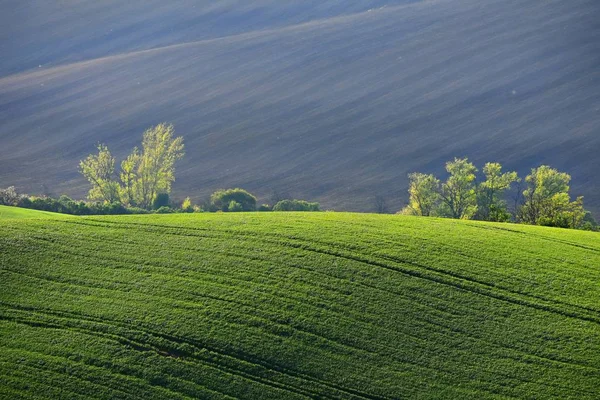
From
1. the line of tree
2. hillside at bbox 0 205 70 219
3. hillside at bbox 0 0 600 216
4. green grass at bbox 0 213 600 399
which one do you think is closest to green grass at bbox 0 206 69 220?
hillside at bbox 0 205 70 219

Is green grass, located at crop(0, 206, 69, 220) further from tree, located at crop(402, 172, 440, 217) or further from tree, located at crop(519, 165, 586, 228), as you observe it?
tree, located at crop(402, 172, 440, 217)

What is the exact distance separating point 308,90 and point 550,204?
72.9 m

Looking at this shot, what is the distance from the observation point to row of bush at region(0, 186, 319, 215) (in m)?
61.3

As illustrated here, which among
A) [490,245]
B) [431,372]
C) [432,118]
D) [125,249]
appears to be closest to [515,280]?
[490,245]

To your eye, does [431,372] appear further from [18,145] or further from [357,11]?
[357,11]

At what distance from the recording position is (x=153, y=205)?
80.4 meters

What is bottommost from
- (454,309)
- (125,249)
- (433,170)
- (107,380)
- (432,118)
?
(107,380)

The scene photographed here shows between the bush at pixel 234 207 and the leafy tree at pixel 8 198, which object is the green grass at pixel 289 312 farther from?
the bush at pixel 234 207

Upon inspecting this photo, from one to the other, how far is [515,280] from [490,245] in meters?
4.06

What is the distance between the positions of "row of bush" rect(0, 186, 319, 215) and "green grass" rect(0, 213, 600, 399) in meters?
25.9

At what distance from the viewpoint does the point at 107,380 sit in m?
23.4

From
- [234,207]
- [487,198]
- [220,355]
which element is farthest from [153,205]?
[220,355]

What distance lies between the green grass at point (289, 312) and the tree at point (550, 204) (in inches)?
789

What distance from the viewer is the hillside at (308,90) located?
333ft
